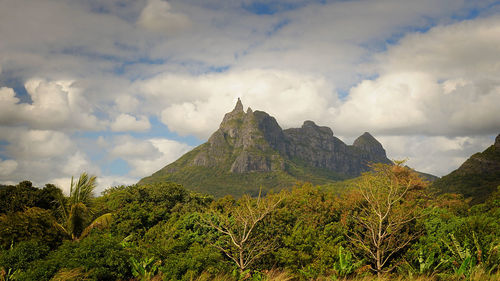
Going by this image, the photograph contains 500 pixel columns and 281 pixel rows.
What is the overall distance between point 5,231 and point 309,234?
15072 millimetres

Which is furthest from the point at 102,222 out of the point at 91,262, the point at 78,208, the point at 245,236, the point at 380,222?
the point at 380,222

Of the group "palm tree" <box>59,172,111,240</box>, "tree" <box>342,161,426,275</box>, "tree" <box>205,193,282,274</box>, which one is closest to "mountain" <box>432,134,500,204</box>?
"tree" <box>342,161,426,275</box>

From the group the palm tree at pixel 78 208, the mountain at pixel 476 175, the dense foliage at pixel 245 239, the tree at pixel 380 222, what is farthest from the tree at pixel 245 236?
the mountain at pixel 476 175

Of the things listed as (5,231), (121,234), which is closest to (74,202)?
(5,231)

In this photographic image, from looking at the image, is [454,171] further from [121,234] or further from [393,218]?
[121,234]

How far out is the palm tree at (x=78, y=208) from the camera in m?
→ 16.9

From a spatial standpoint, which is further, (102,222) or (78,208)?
(102,222)

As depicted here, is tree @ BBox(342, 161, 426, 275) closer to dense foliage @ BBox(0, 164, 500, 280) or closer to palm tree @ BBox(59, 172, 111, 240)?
dense foliage @ BBox(0, 164, 500, 280)

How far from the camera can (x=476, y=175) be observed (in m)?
76.6

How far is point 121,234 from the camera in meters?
21.4

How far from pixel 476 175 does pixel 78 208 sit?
87.6 meters

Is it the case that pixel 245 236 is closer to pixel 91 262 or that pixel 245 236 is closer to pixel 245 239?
pixel 245 239

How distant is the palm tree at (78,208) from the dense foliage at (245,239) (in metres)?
0.06

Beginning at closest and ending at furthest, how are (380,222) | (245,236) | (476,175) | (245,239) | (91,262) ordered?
1. (91,262)
2. (380,222)
3. (245,239)
4. (245,236)
5. (476,175)
